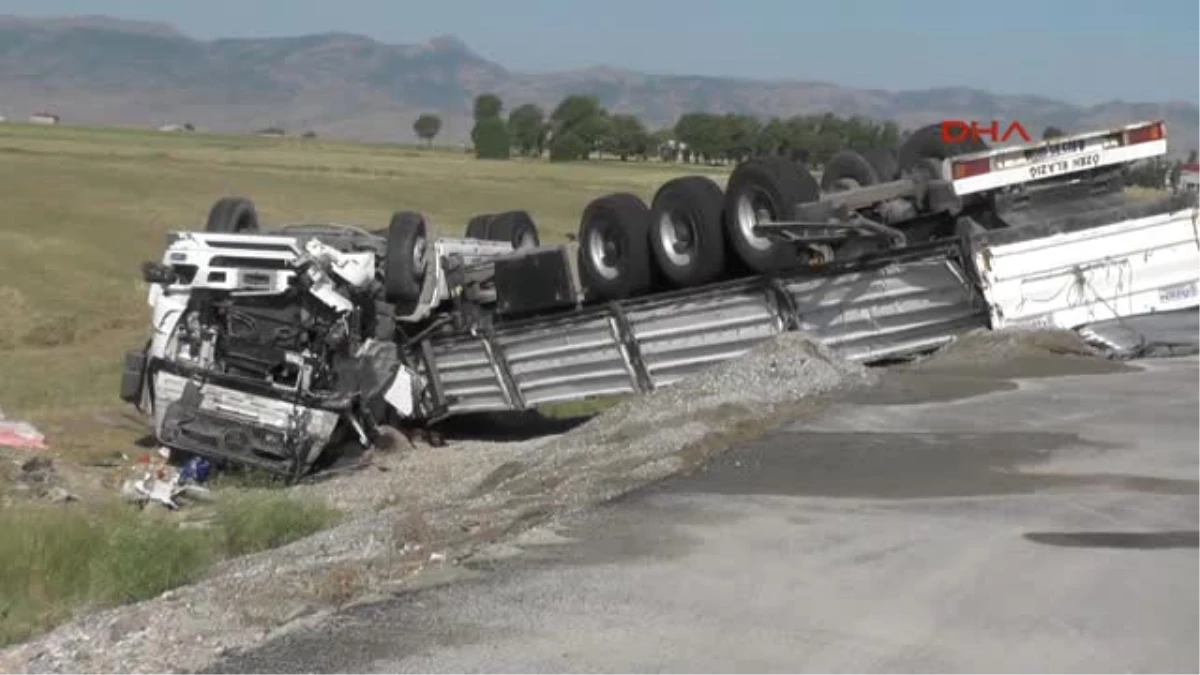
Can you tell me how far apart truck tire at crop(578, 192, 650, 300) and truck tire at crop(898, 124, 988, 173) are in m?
2.28

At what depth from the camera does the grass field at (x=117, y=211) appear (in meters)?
22.8

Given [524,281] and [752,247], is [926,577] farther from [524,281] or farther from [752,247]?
[524,281]

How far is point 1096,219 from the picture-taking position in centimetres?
1153

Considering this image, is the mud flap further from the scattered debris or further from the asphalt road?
the asphalt road

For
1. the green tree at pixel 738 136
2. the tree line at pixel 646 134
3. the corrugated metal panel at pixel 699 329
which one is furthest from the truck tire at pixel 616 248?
the green tree at pixel 738 136

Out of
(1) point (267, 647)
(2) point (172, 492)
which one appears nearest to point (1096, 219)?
(2) point (172, 492)

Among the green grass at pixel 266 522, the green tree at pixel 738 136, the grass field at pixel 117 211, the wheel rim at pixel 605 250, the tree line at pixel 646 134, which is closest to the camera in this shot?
the green grass at pixel 266 522

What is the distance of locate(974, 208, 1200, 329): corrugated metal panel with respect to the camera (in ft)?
37.4

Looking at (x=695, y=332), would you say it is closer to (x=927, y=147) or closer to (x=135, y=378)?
(x=927, y=147)

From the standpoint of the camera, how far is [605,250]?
13.7 metres

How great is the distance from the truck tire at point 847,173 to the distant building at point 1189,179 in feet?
8.02

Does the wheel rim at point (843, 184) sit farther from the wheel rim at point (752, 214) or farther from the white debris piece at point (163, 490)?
A: the white debris piece at point (163, 490)

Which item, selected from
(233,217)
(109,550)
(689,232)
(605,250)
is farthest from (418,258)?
(109,550)

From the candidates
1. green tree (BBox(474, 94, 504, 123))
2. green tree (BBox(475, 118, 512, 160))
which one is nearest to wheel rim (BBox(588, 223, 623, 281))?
green tree (BBox(475, 118, 512, 160))
